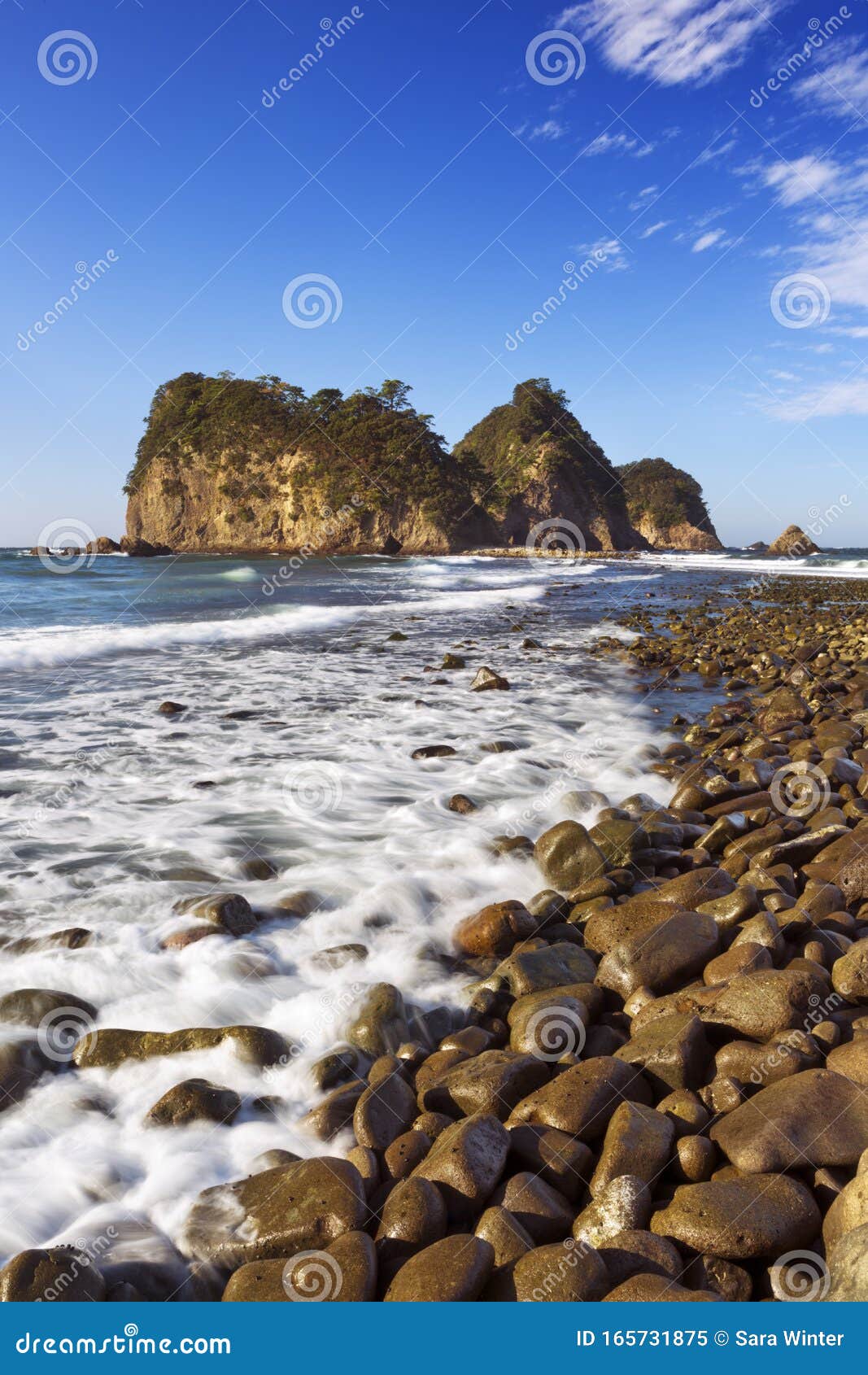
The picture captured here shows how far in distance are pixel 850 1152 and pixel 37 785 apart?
24.0 feet

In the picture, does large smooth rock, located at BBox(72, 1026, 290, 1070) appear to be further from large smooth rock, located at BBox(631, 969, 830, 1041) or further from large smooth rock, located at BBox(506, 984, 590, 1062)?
large smooth rock, located at BBox(631, 969, 830, 1041)

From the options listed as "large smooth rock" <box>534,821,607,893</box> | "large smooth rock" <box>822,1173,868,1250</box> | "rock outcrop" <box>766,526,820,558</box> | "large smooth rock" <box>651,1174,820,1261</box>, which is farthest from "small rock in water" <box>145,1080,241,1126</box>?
"rock outcrop" <box>766,526,820,558</box>

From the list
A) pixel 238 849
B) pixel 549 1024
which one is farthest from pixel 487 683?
pixel 549 1024

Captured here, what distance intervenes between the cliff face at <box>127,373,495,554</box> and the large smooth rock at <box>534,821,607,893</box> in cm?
7146

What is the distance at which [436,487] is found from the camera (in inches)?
2992

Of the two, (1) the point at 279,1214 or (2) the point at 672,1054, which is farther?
(2) the point at 672,1054

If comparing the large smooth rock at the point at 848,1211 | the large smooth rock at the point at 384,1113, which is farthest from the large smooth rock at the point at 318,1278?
the large smooth rock at the point at 848,1211

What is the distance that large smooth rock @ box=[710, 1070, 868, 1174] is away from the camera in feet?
8.27

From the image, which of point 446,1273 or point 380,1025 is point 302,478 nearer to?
point 380,1025

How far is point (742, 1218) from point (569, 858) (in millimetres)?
2994

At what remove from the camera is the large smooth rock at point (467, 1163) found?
8.34 feet

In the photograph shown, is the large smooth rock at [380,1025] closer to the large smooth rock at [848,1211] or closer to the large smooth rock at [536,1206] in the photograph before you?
the large smooth rock at [536,1206]

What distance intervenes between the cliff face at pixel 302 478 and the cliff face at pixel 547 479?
31.7ft

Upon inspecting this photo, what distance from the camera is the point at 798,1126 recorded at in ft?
8.50
